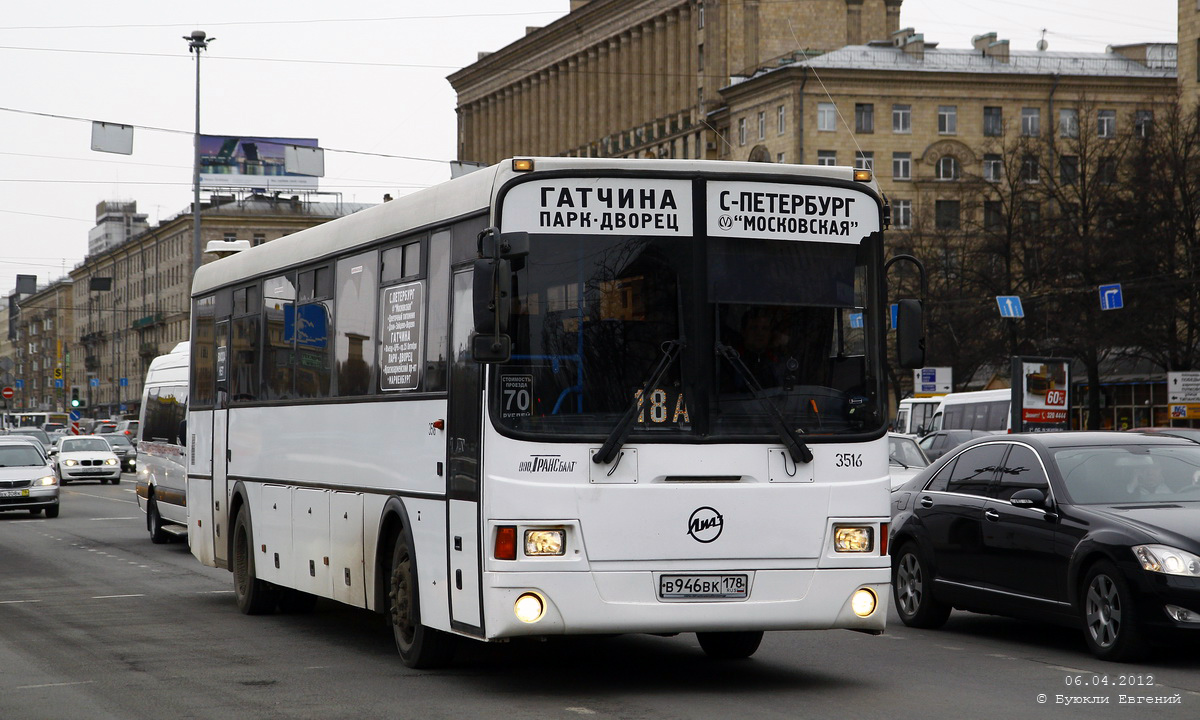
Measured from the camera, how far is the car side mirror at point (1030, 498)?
12055 millimetres

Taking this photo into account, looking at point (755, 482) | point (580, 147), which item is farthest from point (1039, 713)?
point (580, 147)

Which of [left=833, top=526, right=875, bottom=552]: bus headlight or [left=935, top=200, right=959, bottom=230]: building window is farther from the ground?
[left=935, top=200, right=959, bottom=230]: building window

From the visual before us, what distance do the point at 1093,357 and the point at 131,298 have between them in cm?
10895

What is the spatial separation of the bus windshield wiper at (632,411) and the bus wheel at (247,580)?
238 inches

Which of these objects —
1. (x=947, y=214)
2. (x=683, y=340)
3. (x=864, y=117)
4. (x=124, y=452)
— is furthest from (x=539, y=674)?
(x=864, y=117)

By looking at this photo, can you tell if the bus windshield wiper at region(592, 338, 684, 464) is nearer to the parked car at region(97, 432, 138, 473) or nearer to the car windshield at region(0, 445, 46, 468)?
the car windshield at region(0, 445, 46, 468)

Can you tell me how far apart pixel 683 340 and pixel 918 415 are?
4684 centimetres

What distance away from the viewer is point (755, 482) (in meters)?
9.72

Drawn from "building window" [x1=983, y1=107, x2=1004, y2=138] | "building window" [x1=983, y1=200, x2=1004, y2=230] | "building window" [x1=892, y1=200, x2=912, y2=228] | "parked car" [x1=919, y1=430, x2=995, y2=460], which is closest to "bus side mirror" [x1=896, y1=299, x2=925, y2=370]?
"parked car" [x1=919, y1=430, x2=995, y2=460]

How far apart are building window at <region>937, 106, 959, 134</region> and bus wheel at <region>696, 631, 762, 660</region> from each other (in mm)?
84703

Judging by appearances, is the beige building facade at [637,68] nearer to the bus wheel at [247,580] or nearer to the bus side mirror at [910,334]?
the bus wheel at [247,580]

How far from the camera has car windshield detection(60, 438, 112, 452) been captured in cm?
5425

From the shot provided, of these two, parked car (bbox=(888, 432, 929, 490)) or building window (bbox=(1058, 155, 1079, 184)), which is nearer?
parked car (bbox=(888, 432, 929, 490))

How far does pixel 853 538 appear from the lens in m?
9.89
